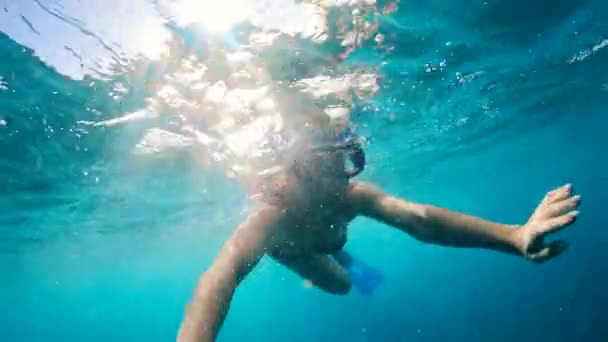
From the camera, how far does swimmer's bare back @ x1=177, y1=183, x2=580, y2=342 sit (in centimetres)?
356

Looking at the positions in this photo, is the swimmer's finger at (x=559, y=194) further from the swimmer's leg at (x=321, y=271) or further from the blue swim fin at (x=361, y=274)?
the blue swim fin at (x=361, y=274)

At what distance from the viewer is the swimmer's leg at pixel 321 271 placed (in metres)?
7.35

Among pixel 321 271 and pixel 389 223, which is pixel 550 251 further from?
pixel 321 271

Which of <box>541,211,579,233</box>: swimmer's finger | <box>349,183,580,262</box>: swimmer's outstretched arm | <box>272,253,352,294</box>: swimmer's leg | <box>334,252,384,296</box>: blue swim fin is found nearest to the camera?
<box>541,211,579,233</box>: swimmer's finger

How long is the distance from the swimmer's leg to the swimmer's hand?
162 inches

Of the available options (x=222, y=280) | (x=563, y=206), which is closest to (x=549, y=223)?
(x=563, y=206)

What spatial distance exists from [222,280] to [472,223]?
2906 mm

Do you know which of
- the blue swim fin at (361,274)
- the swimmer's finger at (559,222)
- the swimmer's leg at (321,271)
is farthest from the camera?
the blue swim fin at (361,274)

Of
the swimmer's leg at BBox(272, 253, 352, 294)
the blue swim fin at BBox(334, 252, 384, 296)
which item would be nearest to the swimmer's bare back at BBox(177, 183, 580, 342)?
the swimmer's leg at BBox(272, 253, 352, 294)

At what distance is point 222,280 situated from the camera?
405 cm

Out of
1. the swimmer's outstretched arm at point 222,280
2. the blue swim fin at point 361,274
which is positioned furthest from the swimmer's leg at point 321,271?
the swimmer's outstretched arm at point 222,280

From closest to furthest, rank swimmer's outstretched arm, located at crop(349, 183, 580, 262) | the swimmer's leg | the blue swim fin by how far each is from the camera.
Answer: swimmer's outstretched arm, located at crop(349, 183, 580, 262) < the swimmer's leg < the blue swim fin

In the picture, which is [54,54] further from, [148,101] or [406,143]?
[406,143]

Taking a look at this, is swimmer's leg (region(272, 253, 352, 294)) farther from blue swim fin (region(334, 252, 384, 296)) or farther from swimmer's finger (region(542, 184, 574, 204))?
swimmer's finger (region(542, 184, 574, 204))
